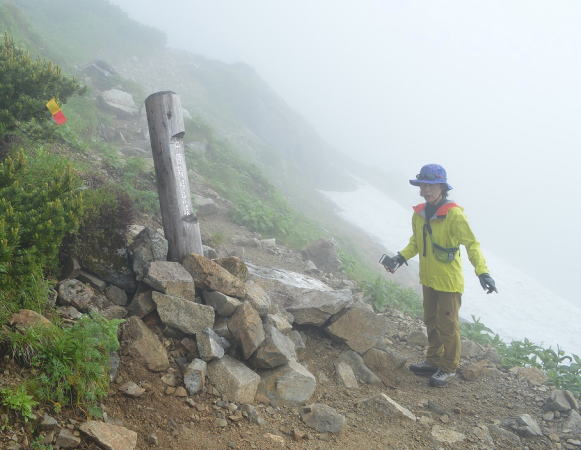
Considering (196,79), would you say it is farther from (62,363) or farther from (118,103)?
(62,363)

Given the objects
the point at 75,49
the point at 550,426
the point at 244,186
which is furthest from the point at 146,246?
the point at 75,49

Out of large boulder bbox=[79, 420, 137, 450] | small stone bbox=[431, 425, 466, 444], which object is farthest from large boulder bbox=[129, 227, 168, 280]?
small stone bbox=[431, 425, 466, 444]

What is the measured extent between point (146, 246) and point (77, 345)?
187 cm

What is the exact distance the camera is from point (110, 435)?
114 inches

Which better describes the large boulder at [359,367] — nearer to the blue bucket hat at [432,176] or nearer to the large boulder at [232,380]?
the large boulder at [232,380]

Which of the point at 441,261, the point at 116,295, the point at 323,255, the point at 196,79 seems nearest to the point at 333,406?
the point at 441,261

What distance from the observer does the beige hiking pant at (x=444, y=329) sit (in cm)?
558

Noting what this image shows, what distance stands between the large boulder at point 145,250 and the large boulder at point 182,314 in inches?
17.5

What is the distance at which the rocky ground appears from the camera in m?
3.45

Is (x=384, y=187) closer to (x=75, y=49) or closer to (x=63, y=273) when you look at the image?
(x=75, y=49)

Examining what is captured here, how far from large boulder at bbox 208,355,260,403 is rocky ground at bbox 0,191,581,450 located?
1 centimetres

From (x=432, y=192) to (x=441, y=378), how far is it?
245cm

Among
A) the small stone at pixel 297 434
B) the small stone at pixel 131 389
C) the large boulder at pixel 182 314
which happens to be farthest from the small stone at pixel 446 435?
the small stone at pixel 131 389

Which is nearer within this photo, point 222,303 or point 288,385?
point 288,385
